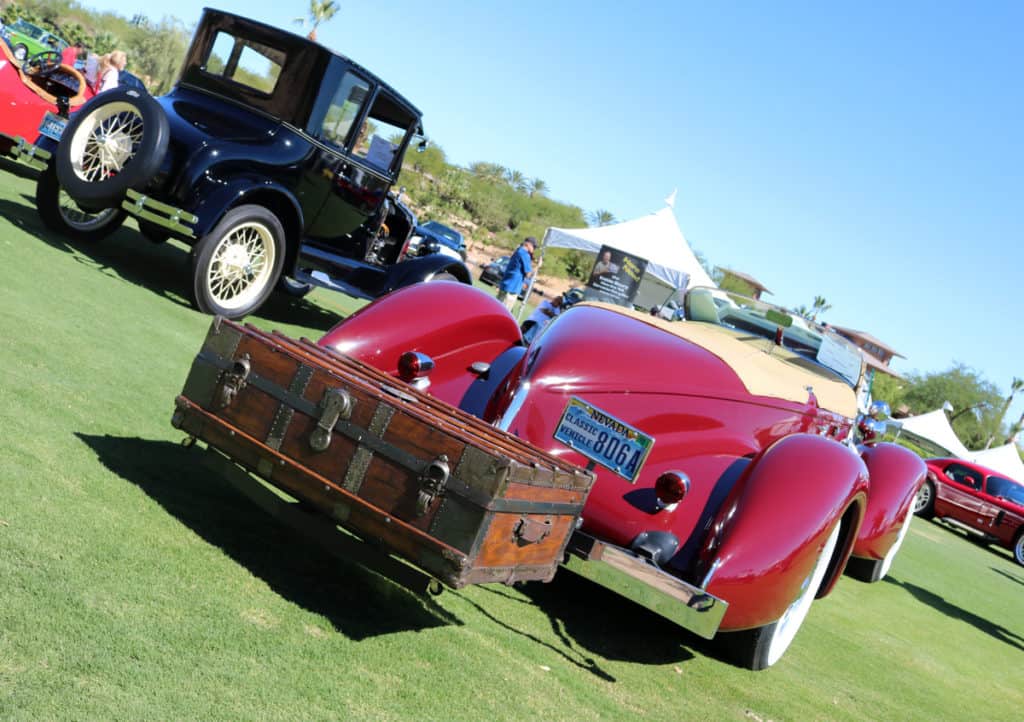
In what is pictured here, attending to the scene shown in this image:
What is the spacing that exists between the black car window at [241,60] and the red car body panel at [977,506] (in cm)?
1718

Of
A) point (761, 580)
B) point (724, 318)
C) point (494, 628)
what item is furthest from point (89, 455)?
point (724, 318)

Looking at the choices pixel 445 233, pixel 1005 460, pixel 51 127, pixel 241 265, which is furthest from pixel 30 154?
pixel 1005 460

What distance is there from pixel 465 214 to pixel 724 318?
5930 centimetres

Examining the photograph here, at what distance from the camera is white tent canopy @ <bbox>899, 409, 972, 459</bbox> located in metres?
37.2

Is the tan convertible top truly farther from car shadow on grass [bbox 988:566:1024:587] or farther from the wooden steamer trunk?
car shadow on grass [bbox 988:566:1024:587]

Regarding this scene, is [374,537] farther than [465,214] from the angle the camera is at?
No

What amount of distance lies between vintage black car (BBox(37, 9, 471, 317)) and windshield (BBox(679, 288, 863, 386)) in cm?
366

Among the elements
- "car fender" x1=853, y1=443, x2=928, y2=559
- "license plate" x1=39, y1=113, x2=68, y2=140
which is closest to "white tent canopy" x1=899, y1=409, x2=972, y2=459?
"car fender" x1=853, y1=443, x2=928, y2=559

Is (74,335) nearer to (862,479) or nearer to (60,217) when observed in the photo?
(60,217)

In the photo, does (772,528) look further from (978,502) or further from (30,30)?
(30,30)

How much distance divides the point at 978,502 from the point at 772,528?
18.2 metres

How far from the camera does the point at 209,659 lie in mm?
2762

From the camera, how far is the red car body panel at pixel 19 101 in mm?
10250

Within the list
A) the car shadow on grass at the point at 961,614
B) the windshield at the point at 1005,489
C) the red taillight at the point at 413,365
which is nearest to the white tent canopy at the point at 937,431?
the windshield at the point at 1005,489
